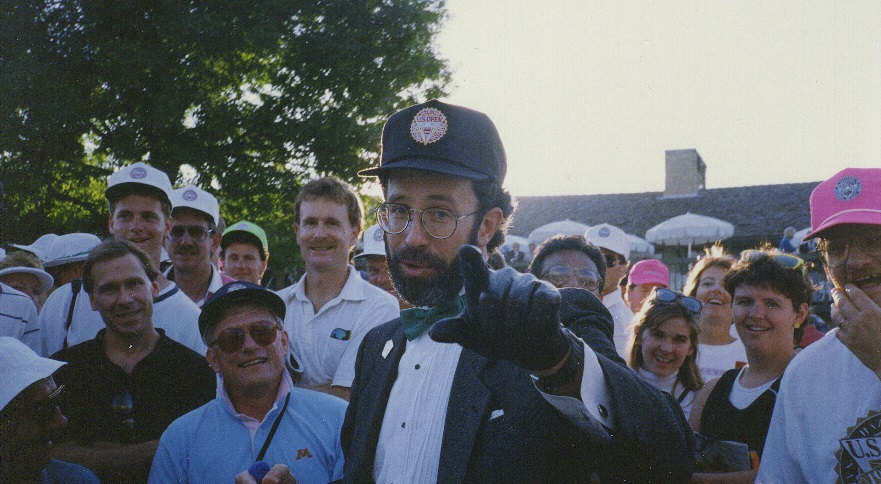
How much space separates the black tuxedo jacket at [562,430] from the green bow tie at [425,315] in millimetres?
199

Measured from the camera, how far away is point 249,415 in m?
3.17

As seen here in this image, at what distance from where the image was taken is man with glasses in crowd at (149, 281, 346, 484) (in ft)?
9.77

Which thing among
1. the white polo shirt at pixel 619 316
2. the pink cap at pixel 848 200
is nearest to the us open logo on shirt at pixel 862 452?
the pink cap at pixel 848 200

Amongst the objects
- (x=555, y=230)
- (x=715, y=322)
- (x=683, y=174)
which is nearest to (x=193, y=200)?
(x=715, y=322)

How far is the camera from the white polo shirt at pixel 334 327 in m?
3.76

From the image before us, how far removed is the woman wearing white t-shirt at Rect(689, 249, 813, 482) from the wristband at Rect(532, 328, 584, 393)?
2.14m

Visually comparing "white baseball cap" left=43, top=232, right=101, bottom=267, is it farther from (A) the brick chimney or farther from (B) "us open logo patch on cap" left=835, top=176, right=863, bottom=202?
(A) the brick chimney

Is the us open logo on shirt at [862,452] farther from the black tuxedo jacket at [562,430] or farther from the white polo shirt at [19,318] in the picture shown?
the white polo shirt at [19,318]

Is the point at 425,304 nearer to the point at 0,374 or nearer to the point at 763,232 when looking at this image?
the point at 0,374

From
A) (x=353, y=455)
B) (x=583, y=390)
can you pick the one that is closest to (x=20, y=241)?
(x=353, y=455)

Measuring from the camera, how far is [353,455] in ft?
6.91

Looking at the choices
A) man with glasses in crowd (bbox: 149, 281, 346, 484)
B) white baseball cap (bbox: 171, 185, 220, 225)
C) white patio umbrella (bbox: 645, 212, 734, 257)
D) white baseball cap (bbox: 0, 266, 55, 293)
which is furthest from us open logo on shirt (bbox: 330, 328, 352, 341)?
white patio umbrella (bbox: 645, 212, 734, 257)

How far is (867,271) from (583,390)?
1512 millimetres

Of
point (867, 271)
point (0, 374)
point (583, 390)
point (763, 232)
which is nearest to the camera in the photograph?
point (583, 390)
